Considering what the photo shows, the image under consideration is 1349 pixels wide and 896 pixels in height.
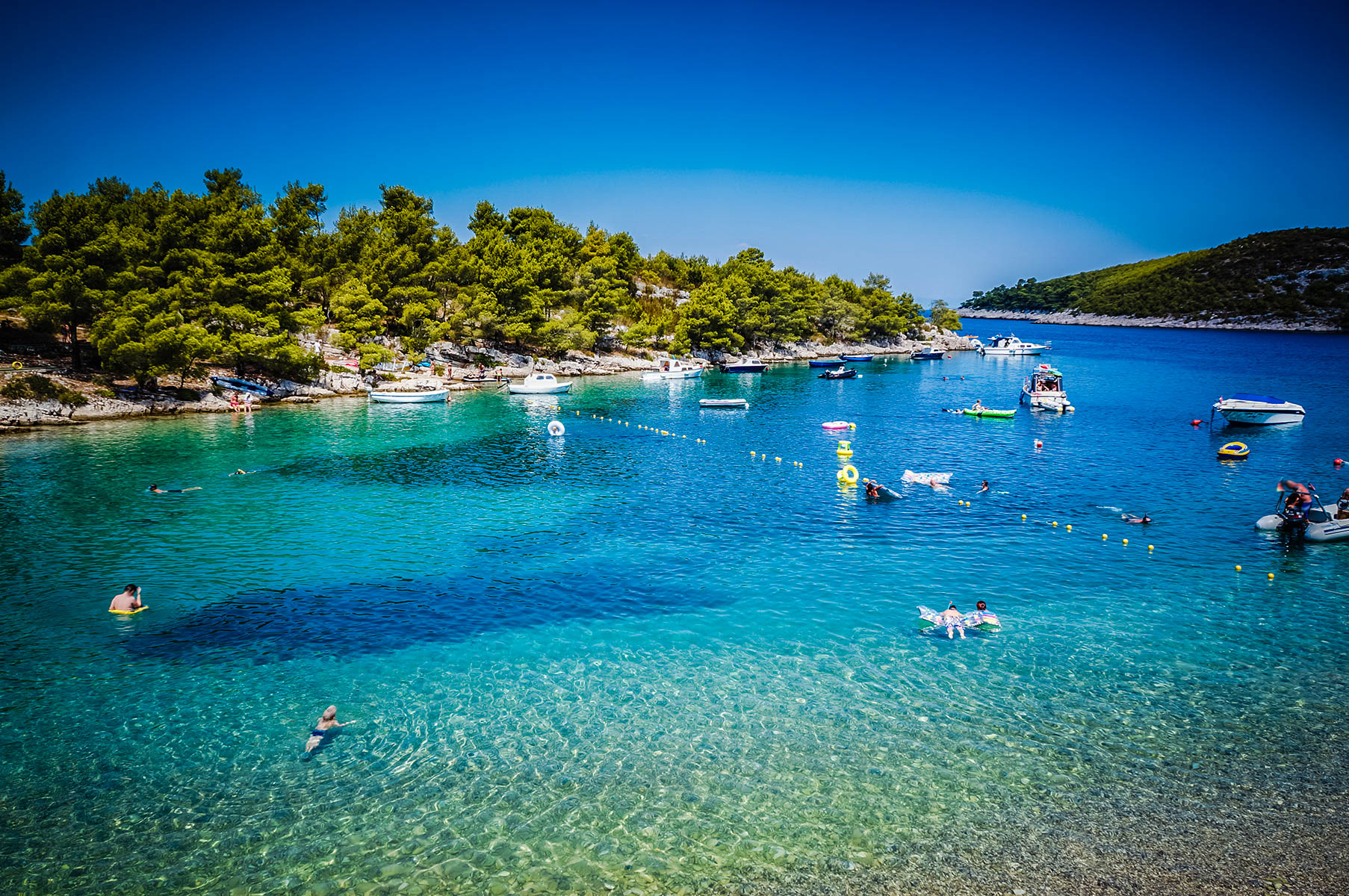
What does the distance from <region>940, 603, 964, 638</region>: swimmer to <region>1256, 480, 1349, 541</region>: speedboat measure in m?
20.1

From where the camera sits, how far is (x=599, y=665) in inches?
824

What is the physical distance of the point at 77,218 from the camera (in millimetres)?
60250

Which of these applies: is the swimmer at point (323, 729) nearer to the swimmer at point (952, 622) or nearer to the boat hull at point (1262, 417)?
the swimmer at point (952, 622)

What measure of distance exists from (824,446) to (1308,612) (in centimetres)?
3299

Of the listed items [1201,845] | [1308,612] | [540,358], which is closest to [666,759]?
[1201,845]

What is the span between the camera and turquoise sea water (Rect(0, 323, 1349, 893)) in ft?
45.5

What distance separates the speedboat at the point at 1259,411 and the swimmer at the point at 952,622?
5542 centimetres

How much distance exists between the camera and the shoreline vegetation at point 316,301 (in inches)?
2266

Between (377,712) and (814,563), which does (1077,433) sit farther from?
(377,712)

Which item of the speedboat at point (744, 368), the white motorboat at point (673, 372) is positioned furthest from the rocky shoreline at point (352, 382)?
the white motorboat at point (673, 372)

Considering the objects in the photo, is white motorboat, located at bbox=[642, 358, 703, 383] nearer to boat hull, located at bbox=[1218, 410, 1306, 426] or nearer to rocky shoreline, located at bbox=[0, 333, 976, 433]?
rocky shoreline, located at bbox=[0, 333, 976, 433]

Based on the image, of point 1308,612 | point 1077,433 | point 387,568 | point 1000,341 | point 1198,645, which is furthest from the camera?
point 1000,341

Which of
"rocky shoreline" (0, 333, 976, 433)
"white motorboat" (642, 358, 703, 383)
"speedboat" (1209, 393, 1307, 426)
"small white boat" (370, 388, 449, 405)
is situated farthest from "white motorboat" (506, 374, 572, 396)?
"speedboat" (1209, 393, 1307, 426)

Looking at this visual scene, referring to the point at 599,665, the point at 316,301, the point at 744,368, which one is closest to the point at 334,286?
the point at 316,301
